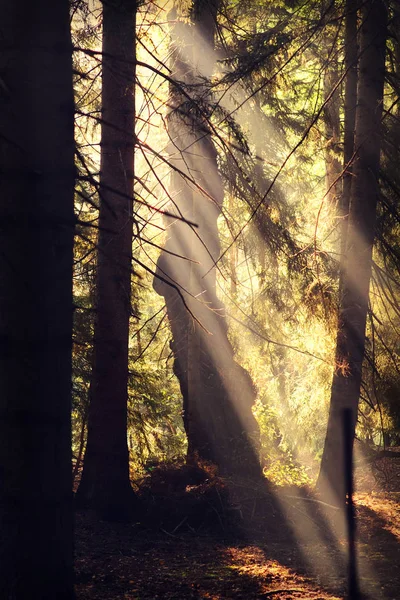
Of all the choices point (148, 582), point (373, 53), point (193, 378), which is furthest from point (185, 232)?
point (148, 582)

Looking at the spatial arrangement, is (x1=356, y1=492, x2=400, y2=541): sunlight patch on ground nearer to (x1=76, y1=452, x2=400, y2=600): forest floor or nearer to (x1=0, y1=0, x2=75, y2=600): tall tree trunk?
(x1=76, y1=452, x2=400, y2=600): forest floor

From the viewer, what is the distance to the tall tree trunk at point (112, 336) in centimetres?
774

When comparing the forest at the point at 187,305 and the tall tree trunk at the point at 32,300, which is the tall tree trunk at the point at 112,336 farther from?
the tall tree trunk at the point at 32,300

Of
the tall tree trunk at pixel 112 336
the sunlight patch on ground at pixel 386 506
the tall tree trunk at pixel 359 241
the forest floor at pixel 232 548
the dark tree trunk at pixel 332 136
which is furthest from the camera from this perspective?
the dark tree trunk at pixel 332 136

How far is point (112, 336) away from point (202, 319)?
3.44 metres

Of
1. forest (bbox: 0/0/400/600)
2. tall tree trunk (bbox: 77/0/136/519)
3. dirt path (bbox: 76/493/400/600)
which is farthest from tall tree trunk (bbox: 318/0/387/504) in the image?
tall tree trunk (bbox: 77/0/136/519)

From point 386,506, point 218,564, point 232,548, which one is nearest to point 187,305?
point 232,548

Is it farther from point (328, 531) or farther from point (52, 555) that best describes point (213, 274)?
point (52, 555)

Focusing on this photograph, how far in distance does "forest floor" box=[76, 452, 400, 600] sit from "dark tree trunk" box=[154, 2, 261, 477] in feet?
4.37

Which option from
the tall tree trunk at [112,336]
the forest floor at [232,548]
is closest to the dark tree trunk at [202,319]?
the forest floor at [232,548]

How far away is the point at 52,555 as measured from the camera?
3475 mm

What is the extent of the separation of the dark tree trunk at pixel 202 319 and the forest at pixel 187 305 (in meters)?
0.04

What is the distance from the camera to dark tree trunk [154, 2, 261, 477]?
10.5 metres

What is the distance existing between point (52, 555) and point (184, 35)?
9436 mm
